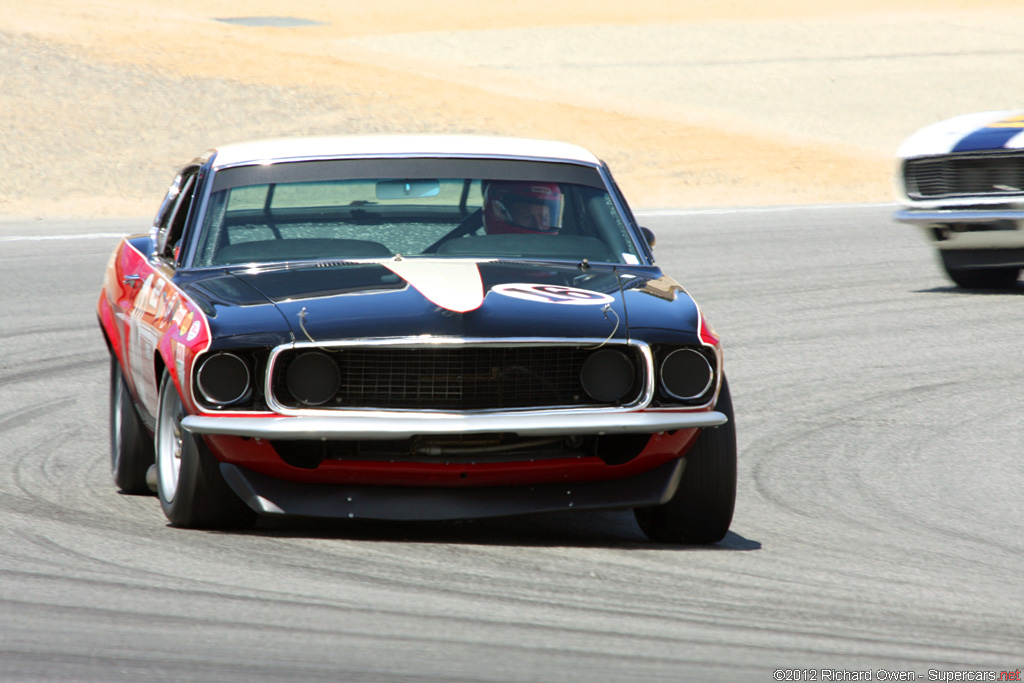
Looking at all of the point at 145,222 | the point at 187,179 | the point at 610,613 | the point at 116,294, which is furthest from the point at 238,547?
the point at 145,222

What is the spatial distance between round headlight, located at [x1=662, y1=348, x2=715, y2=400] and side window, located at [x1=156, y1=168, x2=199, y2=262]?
2072mm

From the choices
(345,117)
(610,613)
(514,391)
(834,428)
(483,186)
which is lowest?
(345,117)

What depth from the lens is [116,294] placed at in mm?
6090

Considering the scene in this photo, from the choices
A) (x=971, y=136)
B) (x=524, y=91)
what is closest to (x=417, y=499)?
(x=971, y=136)

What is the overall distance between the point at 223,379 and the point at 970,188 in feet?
27.3

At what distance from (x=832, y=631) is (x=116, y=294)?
3420 mm

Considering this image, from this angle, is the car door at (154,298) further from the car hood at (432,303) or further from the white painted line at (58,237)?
the white painted line at (58,237)

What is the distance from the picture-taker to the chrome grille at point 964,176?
11234mm

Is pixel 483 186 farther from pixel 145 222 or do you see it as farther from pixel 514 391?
pixel 145 222

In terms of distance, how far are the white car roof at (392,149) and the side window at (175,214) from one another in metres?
0.26

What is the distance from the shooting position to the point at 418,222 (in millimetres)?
6074

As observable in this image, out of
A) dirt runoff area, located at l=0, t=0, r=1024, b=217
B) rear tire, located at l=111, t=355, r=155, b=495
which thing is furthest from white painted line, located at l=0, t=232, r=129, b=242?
rear tire, located at l=111, t=355, r=155, b=495

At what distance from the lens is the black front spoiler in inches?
181

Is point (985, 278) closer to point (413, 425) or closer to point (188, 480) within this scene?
point (413, 425)
